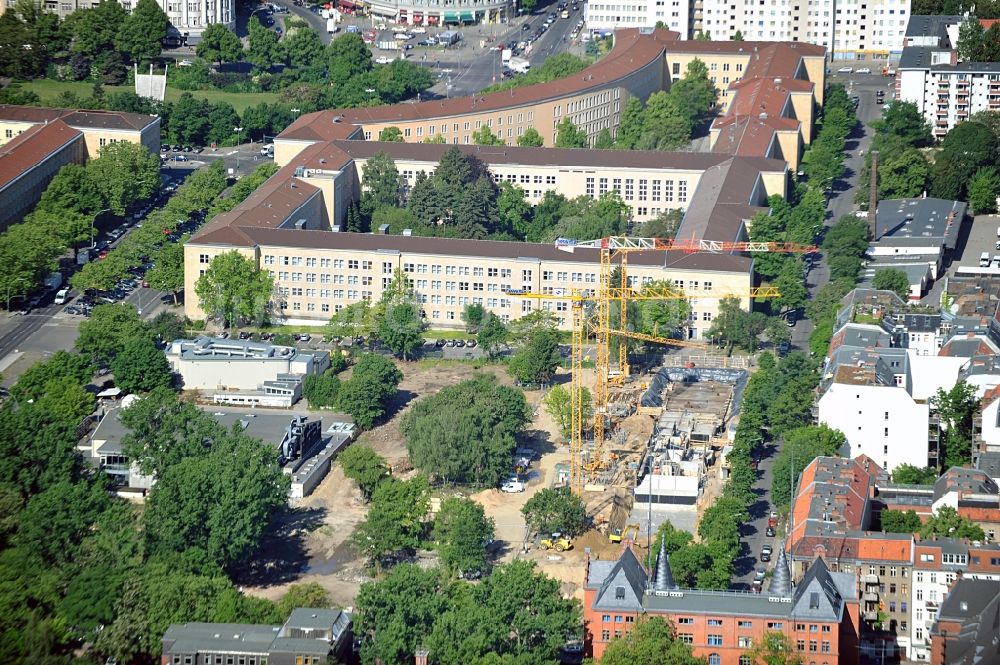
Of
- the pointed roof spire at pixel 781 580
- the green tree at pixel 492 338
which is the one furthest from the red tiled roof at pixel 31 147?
the pointed roof spire at pixel 781 580

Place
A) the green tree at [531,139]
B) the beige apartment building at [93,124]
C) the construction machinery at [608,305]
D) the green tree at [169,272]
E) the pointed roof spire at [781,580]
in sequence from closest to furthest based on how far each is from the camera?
the pointed roof spire at [781,580] < the construction machinery at [608,305] < the green tree at [169,272] < the beige apartment building at [93,124] < the green tree at [531,139]

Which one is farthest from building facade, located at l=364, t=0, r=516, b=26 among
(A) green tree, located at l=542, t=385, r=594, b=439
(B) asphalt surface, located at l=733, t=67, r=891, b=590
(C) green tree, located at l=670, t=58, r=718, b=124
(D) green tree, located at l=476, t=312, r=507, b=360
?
(A) green tree, located at l=542, t=385, r=594, b=439

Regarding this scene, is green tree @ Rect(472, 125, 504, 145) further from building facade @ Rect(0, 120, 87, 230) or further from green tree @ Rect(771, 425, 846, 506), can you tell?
green tree @ Rect(771, 425, 846, 506)

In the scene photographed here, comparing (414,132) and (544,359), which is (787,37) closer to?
(414,132)

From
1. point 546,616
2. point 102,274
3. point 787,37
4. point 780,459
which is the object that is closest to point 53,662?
point 546,616

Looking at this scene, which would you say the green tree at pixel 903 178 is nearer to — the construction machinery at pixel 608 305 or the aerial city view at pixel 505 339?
the aerial city view at pixel 505 339

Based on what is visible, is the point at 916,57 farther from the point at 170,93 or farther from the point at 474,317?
the point at 170,93
